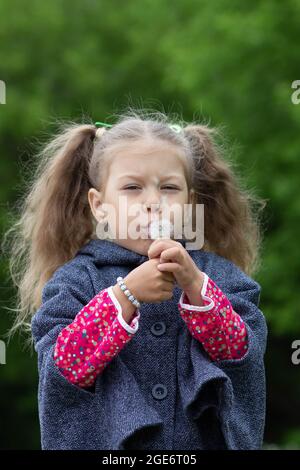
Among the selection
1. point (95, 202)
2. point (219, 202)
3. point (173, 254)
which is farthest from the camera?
point (219, 202)

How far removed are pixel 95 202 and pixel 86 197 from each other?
249 mm

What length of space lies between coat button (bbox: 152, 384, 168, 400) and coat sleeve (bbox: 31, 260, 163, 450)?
0.08m

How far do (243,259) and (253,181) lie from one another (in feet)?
28.5

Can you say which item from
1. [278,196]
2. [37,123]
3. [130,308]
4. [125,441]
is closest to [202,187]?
[130,308]

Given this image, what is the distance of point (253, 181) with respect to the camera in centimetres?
1262

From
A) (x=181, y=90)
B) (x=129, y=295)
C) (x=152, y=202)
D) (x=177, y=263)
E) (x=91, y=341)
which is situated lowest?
(x=91, y=341)

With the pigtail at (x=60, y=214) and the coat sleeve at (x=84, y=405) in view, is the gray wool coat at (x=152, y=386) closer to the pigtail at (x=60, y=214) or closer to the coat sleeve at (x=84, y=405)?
the coat sleeve at (x=84, y=405)

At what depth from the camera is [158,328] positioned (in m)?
3.39

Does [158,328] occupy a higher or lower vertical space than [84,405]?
higher

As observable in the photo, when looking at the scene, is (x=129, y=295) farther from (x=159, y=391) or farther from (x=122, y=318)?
(x=159, y=391)

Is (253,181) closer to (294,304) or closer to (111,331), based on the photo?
(294,304)

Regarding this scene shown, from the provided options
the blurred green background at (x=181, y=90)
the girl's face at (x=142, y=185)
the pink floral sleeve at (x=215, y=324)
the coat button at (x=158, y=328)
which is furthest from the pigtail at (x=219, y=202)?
the blurred green background at (x=181, y=90)

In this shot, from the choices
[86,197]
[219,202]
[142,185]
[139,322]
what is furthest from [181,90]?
[139,322]

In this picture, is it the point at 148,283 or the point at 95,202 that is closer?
the point at 148,283
